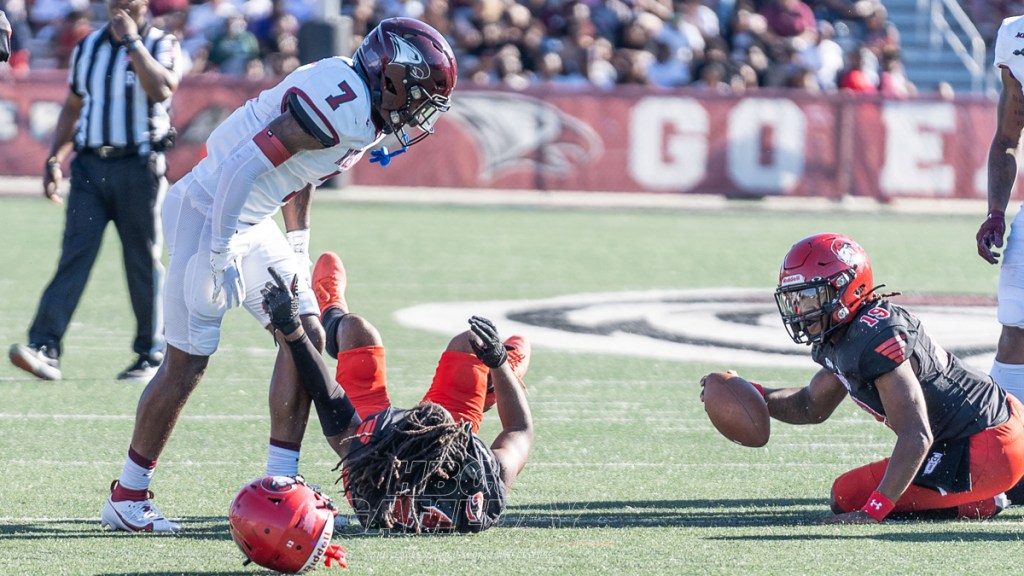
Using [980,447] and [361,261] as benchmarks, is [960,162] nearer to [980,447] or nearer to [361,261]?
[361,261]

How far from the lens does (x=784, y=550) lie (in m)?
4.41

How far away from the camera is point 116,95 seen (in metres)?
7.34

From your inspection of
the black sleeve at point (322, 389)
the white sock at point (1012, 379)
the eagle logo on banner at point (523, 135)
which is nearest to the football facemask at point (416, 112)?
the black sleeve at point (322, 389)

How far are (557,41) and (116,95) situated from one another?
12768mm

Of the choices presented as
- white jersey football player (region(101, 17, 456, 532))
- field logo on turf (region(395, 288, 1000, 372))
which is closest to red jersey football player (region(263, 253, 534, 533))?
white jersey football player (region(101, 17, 456, 532))

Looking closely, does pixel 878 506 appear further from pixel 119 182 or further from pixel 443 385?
pixel 119 182

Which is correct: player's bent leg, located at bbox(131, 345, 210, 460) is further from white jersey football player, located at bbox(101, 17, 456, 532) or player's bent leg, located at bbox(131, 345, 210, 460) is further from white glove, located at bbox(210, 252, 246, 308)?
white glove, located at bbox(210, 252, 246, 308)

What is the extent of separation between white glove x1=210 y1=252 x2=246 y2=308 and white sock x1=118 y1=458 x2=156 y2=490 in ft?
1.83

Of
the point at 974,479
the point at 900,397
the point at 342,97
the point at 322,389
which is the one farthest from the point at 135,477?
the point at 974,479

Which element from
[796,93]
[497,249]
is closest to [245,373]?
[497,249]

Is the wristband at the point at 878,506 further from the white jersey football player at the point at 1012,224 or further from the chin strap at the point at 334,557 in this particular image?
the chin strap at the point at 334,557

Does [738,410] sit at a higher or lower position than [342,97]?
lower

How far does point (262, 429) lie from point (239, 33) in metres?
13.4

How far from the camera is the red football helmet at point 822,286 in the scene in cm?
479
